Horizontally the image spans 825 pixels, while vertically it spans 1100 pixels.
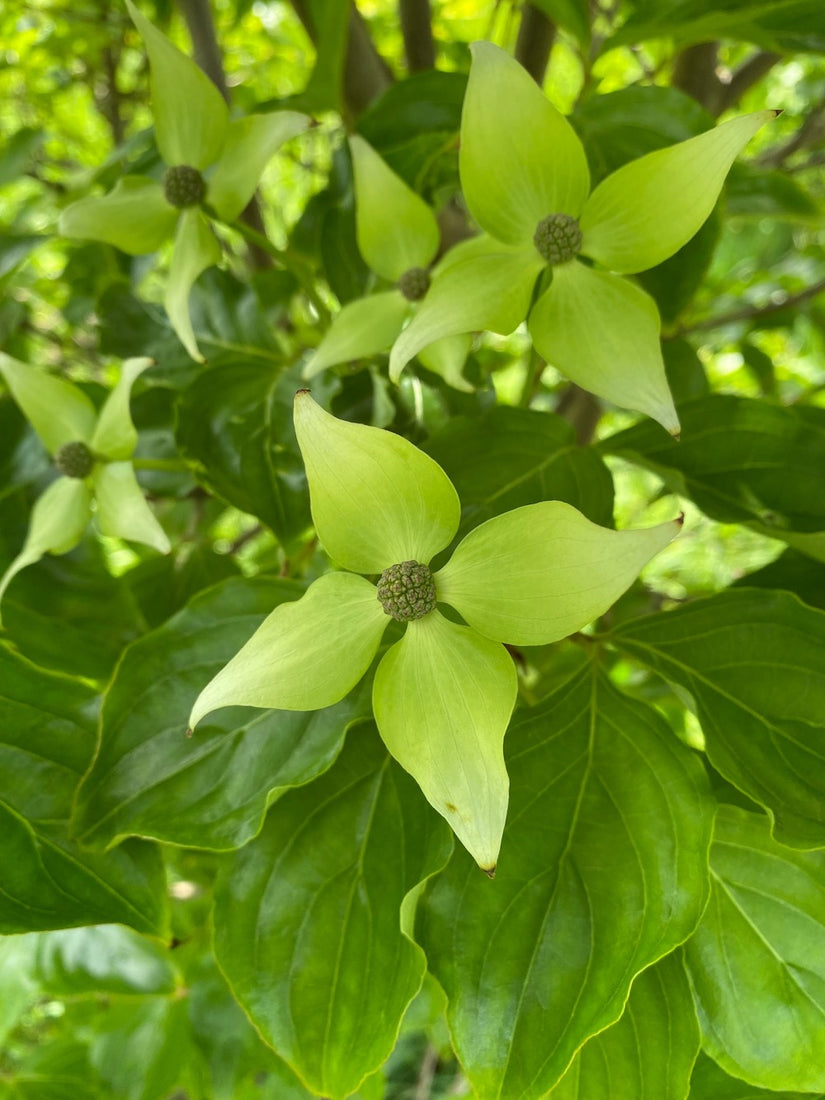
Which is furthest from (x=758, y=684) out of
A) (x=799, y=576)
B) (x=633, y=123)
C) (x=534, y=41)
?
(x=534, y=41)

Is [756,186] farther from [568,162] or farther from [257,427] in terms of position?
[257,427]

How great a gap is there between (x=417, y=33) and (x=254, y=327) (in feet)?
1.29

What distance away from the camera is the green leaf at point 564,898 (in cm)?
39

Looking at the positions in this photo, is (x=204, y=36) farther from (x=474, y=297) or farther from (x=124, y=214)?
(x=474, y=297)

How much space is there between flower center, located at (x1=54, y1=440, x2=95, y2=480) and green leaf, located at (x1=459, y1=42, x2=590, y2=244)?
0.92ft

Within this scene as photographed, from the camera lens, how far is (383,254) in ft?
1.71

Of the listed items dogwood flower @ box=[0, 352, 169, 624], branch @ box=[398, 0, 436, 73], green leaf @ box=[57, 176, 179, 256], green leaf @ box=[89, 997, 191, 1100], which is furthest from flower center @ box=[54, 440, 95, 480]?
green leaf @ box=[89, 997, 191, 1100]

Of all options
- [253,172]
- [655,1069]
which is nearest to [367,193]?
[253,172]

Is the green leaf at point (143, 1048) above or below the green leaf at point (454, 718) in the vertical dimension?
below

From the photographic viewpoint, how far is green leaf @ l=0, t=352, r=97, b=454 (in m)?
0.56

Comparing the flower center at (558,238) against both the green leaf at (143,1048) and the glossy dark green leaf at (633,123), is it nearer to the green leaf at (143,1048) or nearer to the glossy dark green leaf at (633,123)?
the glossy dark green leaf at (633,123)

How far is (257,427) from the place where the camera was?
1.82ft

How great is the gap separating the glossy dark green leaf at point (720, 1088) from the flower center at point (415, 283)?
0.46m

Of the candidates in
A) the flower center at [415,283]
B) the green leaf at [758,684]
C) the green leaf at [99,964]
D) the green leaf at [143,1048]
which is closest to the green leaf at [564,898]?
the green leaf at [758,684]
